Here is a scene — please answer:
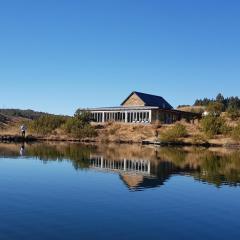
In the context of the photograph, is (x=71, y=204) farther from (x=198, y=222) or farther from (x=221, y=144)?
(x=221, y=144)

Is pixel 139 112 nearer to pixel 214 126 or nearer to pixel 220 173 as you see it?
pixel 214 126

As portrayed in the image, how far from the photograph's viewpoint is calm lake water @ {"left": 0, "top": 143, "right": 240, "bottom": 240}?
14.3 metres

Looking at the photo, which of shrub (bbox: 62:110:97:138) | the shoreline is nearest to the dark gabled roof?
shrub (bbox: 62:110:97:138)

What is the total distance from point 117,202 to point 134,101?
68745 mm

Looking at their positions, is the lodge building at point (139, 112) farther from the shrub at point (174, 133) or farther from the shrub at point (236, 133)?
the shrub at point (236, 133)

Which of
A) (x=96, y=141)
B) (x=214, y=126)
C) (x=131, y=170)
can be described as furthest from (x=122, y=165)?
(x=96, y=141)

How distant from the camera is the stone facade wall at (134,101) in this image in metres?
86.0

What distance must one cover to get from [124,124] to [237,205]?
60094 millimetres

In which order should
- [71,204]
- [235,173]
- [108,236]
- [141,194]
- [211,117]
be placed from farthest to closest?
[211,117] < [235,173] < [141,194] < [71,204] < [108,236]

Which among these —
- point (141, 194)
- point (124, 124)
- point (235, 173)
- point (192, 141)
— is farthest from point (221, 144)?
point (141, 194)

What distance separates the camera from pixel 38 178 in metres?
26.7

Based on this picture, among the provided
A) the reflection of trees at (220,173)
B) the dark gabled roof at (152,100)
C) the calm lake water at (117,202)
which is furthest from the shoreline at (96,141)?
the calm lake water at (117,202)

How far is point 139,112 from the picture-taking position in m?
81.9

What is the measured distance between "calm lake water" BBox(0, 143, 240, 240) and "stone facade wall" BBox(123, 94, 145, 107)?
51.6 metres
